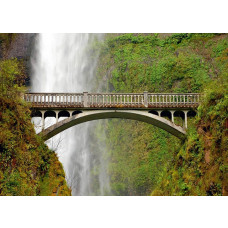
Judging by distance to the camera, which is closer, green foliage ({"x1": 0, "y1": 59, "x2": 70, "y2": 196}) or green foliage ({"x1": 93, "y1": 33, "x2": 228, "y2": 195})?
green foliage ({"x1": 0, "y1": 59, "x2": 70, "y2": 196})

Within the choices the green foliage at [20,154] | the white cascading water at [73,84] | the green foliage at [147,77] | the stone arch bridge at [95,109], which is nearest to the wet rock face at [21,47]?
the white cascading water at [73,84]

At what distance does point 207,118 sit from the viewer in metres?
13.7

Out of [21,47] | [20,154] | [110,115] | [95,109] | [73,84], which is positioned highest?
[21,47]

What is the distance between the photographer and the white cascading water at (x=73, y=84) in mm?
25969

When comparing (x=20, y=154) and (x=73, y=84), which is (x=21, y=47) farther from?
(x=20, y=154)

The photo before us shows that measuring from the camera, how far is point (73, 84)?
94.6 feet

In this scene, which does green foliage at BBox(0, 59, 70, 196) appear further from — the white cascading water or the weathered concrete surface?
the white cascading water

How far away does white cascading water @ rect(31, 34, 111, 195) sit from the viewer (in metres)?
26.0

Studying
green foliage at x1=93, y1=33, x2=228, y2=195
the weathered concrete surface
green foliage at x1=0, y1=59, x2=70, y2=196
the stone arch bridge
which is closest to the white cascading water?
green foliage at x1=93, y1=33, x2=228, y2=195

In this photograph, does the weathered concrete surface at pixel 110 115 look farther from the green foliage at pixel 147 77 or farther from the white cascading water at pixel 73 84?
the white cascading water at pixel 73 84

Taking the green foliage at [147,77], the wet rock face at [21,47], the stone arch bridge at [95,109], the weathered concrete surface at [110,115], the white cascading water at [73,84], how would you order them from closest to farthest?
the weathered concrete surface at [110,115]
the stone arch bridge at [95,109]
the green foliage at [147,77]
the white cascading water at [73,84]
the wet rock face at [21,47]

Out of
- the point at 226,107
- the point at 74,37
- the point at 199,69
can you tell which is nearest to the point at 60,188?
the point at 226,107

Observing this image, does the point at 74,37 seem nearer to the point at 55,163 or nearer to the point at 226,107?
the point at 55,163

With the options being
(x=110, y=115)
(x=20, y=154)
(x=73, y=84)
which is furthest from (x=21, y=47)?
(x=20, y=154)
